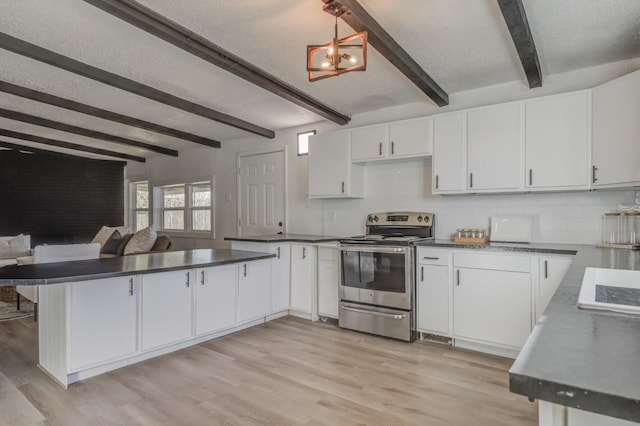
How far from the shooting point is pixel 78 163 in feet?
24.8

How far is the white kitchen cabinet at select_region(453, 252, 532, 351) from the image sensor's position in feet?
9.64

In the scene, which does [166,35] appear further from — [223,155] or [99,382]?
[223,155]

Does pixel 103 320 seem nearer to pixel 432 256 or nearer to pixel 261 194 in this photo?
pixel 432 256

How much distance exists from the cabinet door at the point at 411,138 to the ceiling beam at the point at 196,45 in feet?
3.24

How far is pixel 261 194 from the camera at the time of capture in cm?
568

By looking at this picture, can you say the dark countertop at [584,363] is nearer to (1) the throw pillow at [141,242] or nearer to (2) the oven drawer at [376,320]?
(2) the oven drawer at [376,320]

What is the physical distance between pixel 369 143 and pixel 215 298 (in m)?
2.25

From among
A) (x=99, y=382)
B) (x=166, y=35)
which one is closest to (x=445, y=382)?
(x=99, y=382)

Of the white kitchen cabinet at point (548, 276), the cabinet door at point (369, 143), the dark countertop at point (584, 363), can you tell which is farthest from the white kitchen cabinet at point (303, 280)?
the dark countertop at point (584, 363)

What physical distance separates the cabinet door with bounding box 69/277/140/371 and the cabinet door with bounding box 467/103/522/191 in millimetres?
3055

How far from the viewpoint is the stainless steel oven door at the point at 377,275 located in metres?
3.45

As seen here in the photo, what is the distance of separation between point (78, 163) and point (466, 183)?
753 centimetres

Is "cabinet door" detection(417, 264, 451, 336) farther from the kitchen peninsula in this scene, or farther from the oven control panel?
the kitchen peninsula

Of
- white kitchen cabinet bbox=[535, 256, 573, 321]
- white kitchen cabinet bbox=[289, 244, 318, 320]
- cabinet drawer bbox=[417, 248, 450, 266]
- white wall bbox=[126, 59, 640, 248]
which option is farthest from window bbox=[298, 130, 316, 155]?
white kitchen cabinet bbox=[535, 256, 573, 321]
